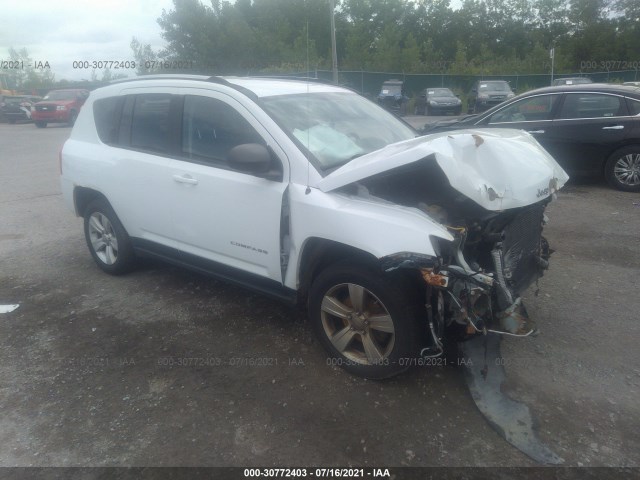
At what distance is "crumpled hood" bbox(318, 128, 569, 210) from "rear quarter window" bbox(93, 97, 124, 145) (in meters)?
2.47

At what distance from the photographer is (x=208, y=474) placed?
2.66 metres

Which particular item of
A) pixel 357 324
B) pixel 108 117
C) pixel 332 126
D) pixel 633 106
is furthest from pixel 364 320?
pixel 633 106

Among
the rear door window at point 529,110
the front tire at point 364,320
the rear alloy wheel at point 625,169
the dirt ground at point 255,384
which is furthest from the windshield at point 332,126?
the rear alloy wheel at point 625,169

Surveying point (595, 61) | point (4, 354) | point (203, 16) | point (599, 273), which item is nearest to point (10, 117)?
point (203, 16)

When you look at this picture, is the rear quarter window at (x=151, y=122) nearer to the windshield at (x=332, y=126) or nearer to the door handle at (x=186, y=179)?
the door handle at (x=186, y=179)

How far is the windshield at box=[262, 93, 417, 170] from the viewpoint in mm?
3600

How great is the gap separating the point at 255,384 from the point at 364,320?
824 mm

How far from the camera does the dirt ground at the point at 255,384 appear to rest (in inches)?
111

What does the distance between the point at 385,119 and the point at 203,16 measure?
1442 centimetres

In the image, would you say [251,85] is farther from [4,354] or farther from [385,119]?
[4,354]

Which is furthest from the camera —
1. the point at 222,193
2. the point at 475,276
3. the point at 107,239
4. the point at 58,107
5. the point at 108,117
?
the point at 58,107

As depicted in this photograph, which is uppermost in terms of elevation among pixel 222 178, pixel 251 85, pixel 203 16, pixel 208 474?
pixel 203 16

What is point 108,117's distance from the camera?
491 centimetres

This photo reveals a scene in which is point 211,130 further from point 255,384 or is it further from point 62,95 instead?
point 62,95
